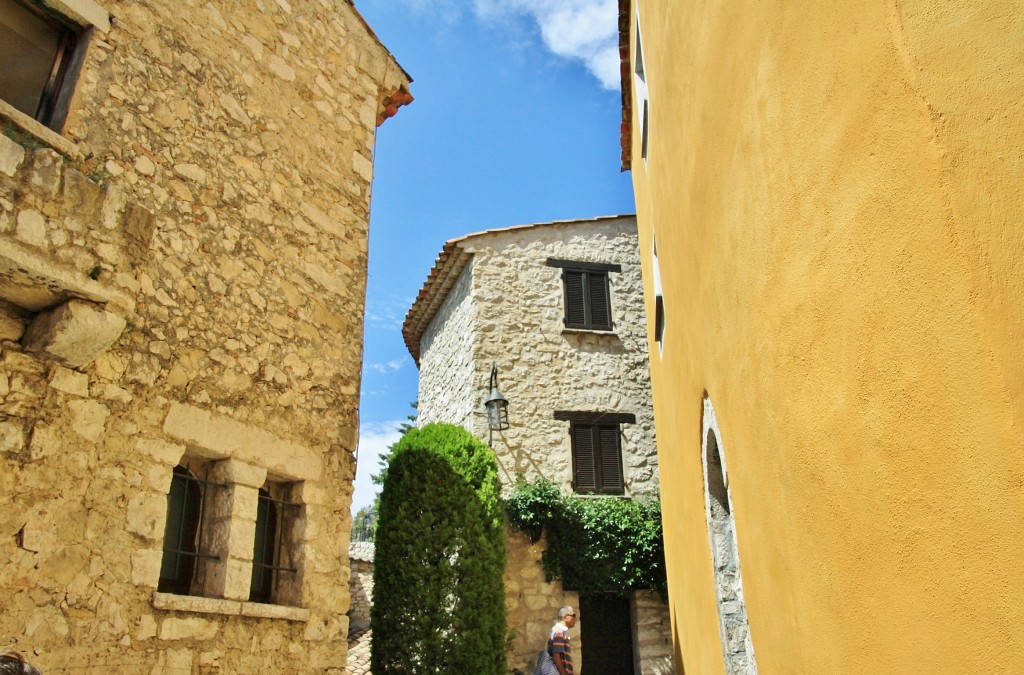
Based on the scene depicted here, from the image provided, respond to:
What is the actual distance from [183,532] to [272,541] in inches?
26.7

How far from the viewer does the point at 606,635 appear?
11391 mm

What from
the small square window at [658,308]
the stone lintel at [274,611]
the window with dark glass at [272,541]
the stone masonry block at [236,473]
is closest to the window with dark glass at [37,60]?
the stone masonry block at [236,473]

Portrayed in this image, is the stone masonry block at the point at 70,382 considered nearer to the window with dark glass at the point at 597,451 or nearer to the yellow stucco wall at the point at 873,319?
the yellow stucco wall at the point at 873,319

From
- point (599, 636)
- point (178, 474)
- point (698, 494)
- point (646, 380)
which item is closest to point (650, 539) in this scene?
point (599, 636)

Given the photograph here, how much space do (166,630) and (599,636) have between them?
26.1 ft

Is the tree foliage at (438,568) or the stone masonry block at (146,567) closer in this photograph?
the stone masonry block at (146,567)

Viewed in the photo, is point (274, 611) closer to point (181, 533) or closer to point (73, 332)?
point (181, 533)

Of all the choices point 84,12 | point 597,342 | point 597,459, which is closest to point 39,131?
point 84,12

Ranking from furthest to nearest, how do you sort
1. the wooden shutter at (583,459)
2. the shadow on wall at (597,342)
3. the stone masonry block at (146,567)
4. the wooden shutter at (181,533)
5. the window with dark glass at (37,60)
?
1. the shadow on wall at (597,342)
2. the wooden shutter at (583,459)
3. the wooden shutter at (181,533)
4. the window with dark glass at (37,60)
5. the stone masonry block at (146,567)

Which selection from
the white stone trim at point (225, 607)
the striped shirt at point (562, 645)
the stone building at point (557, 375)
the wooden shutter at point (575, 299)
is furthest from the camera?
the wooden shutter at point (575, 299)

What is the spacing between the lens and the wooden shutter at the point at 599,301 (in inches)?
528

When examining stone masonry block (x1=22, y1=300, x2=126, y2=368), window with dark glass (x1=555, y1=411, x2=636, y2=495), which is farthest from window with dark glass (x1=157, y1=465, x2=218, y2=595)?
window with dark glass (x1=555, y1=411, x2=636, y2=495)

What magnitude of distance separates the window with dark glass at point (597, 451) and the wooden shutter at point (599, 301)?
160 centimetres

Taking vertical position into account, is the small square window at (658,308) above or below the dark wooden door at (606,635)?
above
